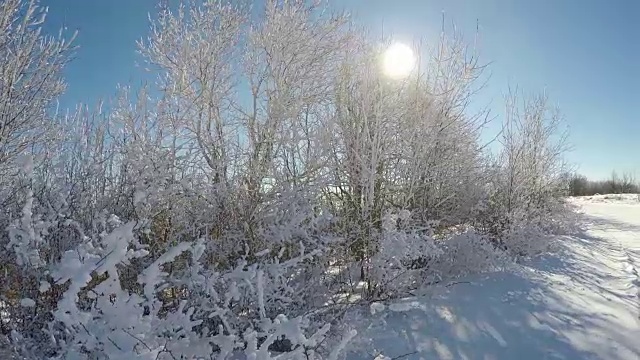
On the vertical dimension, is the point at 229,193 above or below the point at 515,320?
above

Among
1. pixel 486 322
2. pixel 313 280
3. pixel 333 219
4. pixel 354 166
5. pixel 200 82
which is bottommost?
pixel 486 322

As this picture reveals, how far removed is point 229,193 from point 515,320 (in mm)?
3774

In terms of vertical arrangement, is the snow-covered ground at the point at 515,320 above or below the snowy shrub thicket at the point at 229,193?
below

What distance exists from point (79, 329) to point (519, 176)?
11.6 m

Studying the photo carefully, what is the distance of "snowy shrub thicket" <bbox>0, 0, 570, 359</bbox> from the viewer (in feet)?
11.0

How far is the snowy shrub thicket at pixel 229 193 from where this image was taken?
3350 mm

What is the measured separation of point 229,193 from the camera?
5.86m

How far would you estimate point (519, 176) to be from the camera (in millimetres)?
12172

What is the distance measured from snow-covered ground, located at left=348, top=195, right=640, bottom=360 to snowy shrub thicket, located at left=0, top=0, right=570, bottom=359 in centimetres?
46

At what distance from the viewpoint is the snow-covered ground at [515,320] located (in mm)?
4645

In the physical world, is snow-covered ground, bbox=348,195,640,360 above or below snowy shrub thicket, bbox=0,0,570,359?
below

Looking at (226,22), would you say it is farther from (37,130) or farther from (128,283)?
(128,283)

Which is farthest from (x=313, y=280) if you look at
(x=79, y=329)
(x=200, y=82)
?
(x=200, y=82)

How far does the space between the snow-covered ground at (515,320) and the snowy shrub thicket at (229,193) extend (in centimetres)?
46
